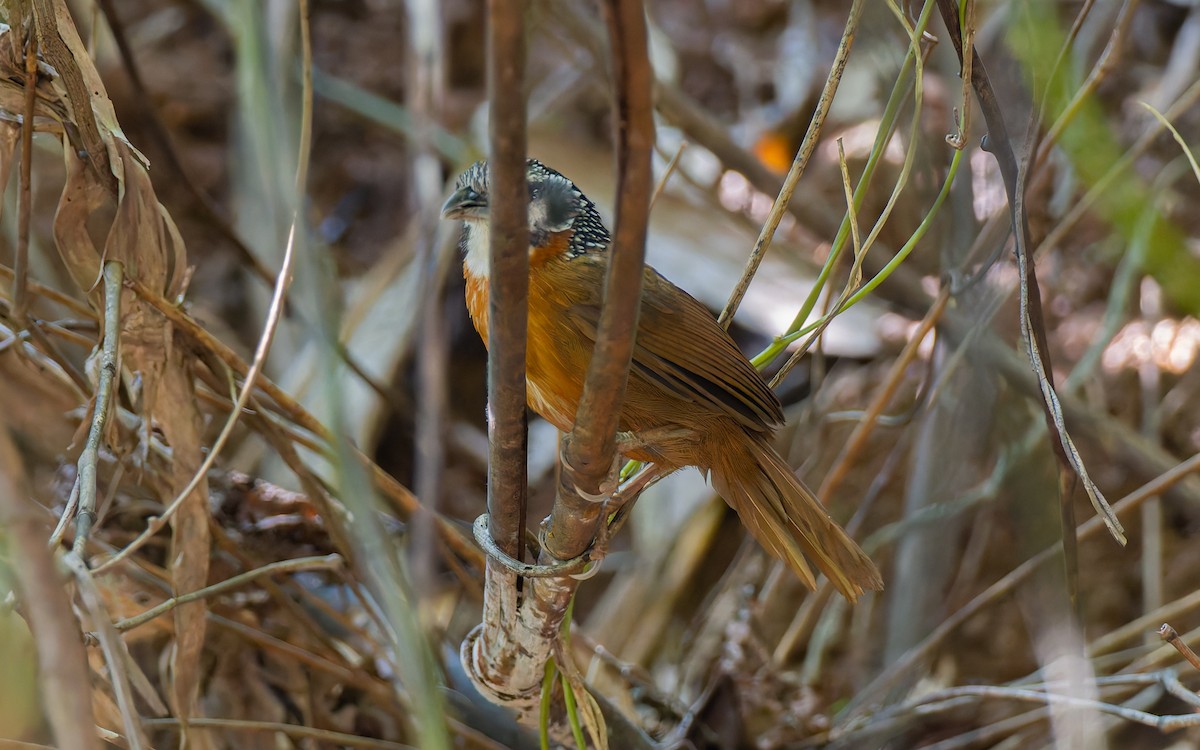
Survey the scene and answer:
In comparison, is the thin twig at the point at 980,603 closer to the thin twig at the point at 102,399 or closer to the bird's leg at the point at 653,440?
the bird's leg at the point at 653,440

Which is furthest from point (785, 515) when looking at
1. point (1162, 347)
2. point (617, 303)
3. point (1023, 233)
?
point (1162, 347)

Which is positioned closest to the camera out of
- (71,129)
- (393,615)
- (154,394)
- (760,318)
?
(393,615)

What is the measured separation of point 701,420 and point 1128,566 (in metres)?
2.62

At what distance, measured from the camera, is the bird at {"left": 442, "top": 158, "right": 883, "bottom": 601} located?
215 cm

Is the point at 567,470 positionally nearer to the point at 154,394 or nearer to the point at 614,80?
the point at 614,80

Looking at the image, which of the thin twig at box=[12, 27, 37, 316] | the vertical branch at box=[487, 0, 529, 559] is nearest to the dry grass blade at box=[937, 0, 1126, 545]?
the vertical branch at box=[487, 0, 529, 559]

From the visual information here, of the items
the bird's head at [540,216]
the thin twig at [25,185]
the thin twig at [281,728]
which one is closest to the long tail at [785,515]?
the bird's head at [540,216]

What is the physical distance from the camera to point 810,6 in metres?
5.55

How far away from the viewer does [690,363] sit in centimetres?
218

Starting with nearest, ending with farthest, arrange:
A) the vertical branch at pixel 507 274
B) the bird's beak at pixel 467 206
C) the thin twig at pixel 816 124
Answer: the vertical branch at pixel 507 274 → the thin twig at pixel 816 124 → the bird's beak at pixel 467 206

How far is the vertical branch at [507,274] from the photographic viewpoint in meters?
1.08

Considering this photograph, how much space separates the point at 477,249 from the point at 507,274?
3.37 ft

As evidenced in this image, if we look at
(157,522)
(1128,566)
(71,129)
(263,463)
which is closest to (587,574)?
(157,522)

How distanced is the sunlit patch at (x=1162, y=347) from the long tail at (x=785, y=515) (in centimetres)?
238
